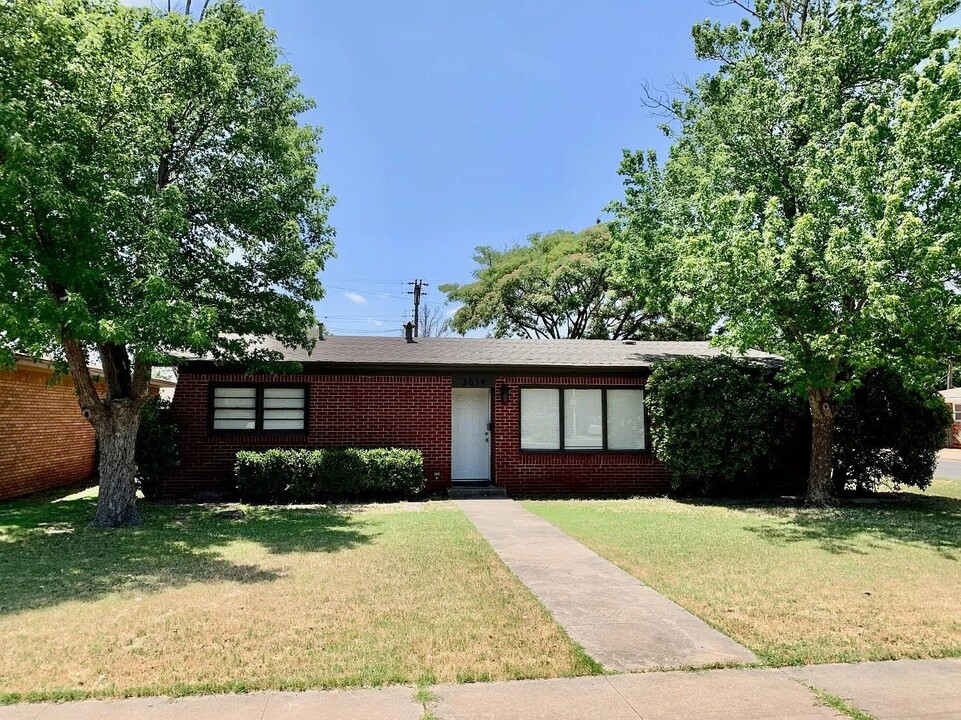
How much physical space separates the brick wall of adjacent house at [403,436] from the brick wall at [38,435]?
9.89ft

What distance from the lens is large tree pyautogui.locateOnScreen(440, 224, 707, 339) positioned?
31828 mm

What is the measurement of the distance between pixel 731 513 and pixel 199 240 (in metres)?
10.2

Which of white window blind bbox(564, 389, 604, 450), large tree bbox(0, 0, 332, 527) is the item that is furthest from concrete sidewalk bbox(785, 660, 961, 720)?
white window blind bbox(564, 389, 604, 450)

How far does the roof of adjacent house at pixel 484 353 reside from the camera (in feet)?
44.2

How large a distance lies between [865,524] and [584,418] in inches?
224

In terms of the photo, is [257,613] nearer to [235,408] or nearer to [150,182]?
[150,182]

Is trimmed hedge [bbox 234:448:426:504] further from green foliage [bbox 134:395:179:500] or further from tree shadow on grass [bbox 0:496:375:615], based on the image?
green foliage [bbox 134:395:179:500]

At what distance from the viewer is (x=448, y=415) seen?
13.6m

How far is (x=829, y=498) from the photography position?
464 inches

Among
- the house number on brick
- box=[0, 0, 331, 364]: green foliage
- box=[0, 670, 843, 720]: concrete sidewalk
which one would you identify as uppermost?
box=[0, 0, 331, 364]: green foliage

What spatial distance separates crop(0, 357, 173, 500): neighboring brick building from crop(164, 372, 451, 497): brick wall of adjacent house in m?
1.21

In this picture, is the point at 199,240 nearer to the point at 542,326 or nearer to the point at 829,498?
the point at 829,498

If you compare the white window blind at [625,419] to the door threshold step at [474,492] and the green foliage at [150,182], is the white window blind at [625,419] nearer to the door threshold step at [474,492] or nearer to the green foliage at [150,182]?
the door threshold step at [474,492]

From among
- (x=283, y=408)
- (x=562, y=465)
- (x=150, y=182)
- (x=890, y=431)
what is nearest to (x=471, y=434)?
(x=562, y=465)
